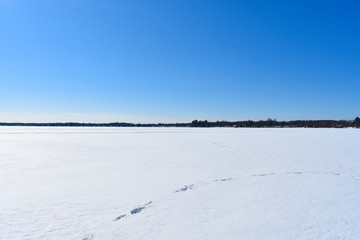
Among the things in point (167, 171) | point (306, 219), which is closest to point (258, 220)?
point (306, 219)

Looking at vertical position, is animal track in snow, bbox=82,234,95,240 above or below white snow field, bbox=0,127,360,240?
below

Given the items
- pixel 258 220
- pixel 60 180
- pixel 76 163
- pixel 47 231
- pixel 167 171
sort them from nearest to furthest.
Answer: pixel 47 231
pixel 258 220
pixel 60 180
pixel 167 171
pixel 76 163

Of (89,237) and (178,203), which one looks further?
(178,203)

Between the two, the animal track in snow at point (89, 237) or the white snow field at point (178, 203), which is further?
the white snow field at point (178, 203)

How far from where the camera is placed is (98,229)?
11.6ft

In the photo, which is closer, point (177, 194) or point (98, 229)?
point (98, 229)

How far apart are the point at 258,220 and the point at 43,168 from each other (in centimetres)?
722

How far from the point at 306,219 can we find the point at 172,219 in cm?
226

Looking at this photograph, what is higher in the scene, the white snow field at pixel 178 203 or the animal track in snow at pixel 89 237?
the white snow field at pixel 178 203

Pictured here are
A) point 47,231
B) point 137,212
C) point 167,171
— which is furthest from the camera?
point 167,171

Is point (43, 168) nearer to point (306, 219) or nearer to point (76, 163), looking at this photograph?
point (76, 163)

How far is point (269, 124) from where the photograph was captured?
100 m

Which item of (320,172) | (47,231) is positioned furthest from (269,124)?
(47,231)

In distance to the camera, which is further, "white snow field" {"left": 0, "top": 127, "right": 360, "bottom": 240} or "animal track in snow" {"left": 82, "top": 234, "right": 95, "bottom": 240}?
"white snow field" {"left": 0, "top": 127, "right": 360, "bottom": 240}
